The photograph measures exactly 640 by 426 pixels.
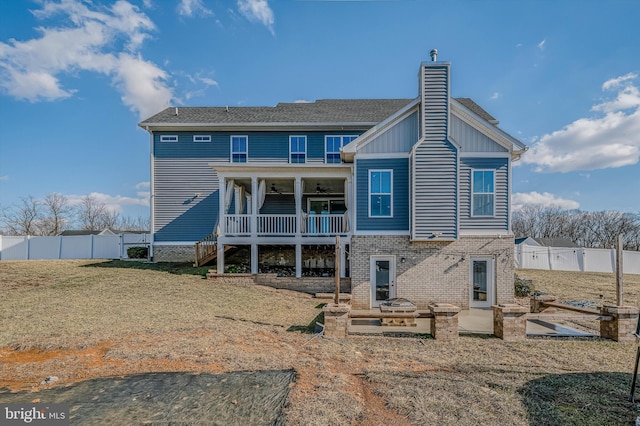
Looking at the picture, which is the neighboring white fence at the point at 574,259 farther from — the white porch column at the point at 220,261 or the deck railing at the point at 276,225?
the white porch column at the point at 220,261

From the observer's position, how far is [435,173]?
10328mm

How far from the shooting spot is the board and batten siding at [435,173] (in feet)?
33.9

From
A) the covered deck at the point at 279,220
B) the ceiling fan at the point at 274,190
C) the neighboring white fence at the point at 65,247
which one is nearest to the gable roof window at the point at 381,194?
the covered deck at the point at 279,220

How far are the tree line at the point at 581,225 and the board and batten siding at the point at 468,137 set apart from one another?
3679cm

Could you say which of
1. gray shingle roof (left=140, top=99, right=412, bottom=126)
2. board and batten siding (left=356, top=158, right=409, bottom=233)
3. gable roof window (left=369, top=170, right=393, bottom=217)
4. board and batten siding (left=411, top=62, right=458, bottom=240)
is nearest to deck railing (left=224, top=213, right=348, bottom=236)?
board and batten siding (left=356, top=158, right=409, bottom=233)

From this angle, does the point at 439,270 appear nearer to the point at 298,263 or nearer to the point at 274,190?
the point at 298,263

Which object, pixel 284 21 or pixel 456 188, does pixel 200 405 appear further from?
pixel 284 21

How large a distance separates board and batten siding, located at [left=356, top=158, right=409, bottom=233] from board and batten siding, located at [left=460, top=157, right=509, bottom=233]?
192cm

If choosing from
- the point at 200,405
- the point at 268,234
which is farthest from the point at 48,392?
the point at 268,234

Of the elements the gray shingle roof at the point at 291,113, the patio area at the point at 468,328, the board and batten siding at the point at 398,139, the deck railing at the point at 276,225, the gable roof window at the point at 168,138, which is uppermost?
the gray shingle roof at the point at 291,113

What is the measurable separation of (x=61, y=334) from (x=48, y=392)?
10.3ft

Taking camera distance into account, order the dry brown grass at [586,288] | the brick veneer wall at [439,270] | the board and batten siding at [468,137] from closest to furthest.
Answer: the brick veneer wall at [439,270] < the board and batten siding at [468,137] < the dry brown grass at [586,288]

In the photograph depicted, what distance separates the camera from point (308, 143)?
1659 centimetres
